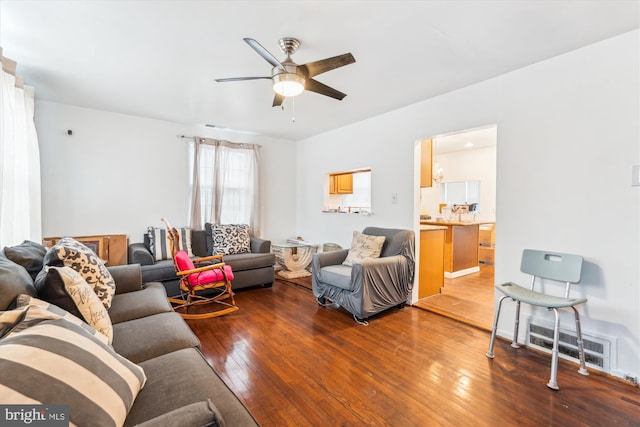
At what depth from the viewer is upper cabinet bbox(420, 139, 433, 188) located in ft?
12.0

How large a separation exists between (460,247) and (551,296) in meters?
2.76

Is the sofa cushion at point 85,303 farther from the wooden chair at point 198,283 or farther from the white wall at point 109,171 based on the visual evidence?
the white wall at point 109,171

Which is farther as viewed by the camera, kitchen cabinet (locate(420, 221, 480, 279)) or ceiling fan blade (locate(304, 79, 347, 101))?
kitchen cabinet (locate(420, 221, 480, 279))

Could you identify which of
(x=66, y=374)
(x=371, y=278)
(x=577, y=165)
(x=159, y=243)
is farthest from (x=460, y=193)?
(x=66, y=374)

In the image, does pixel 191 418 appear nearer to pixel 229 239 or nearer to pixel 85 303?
pixel 85 303

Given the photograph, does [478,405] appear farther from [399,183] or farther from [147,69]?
[147,69]

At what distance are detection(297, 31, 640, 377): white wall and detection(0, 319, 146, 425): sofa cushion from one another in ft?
9.94

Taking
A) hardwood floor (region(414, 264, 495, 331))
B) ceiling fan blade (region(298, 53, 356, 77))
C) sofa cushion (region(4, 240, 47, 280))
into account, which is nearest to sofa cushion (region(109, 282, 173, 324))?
sofa cushion (region(4, 240, 47, 280))

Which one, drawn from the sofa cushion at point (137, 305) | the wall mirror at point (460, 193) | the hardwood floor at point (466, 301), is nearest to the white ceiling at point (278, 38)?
the sofa cushion at point (137, 305)

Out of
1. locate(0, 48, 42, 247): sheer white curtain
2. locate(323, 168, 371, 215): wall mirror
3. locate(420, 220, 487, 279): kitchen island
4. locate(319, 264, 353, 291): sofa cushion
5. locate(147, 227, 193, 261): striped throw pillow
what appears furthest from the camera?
locate(323, 168, 371, 215): wall mirror

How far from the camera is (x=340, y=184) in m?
5.07

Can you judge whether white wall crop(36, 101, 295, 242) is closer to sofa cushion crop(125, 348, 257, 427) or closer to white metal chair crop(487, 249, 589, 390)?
sofa cushion crop(125, 348, 257, 427)

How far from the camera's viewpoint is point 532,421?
1.63 metres

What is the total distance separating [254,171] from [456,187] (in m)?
4.85
